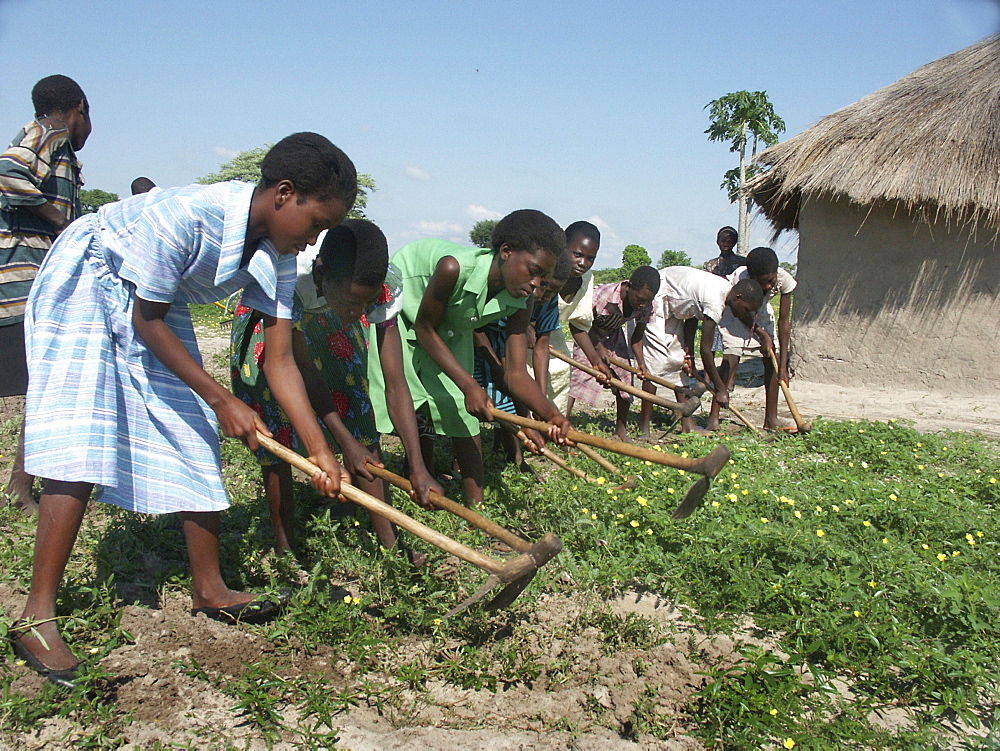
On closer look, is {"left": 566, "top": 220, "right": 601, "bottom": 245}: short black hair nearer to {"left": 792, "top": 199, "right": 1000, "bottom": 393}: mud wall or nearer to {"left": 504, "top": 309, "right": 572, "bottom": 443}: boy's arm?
{"left": 504, "top": 309, "right": 572, "bottom": 443}: boy's arm

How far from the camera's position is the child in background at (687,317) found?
605 cm

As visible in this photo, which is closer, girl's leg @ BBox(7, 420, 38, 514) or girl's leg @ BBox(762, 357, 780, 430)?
girl's leg @ BBox(7, 420, 38, 514)

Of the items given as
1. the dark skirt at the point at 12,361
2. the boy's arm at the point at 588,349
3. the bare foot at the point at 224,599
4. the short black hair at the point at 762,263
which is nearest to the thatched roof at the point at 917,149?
the short black hair at the point at 762,263

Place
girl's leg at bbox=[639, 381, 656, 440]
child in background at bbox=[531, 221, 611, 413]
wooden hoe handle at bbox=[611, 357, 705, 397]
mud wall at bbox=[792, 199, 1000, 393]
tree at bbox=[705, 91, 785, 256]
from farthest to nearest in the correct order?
tree at bbox=[705, 91, 785, 256] → mud wall at bbox=[792, 199, 1000, 393] → girl's leg at bbox=[639, 381, 656, 440] → wooden hoe handle at bbox=[611, 357, 705, 397] → child in background at bbox=[531, 221, 611, 413]

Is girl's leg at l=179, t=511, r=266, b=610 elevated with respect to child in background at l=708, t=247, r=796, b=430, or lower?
lower

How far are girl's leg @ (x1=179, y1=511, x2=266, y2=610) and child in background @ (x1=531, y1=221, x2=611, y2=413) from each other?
231cm

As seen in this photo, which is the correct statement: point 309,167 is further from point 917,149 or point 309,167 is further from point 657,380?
point 917,149

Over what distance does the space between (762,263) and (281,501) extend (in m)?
4.56

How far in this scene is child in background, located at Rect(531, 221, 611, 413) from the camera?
480 cm

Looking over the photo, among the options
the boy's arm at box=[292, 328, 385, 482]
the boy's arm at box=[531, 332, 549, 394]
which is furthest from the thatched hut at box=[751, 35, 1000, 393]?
the boy's arm at box=[292, 328, 385, 482]

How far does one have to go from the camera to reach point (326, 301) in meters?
3.22

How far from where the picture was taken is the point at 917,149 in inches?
296

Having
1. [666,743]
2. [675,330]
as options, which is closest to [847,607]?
[666,743]

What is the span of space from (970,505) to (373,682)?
10.6 feet
